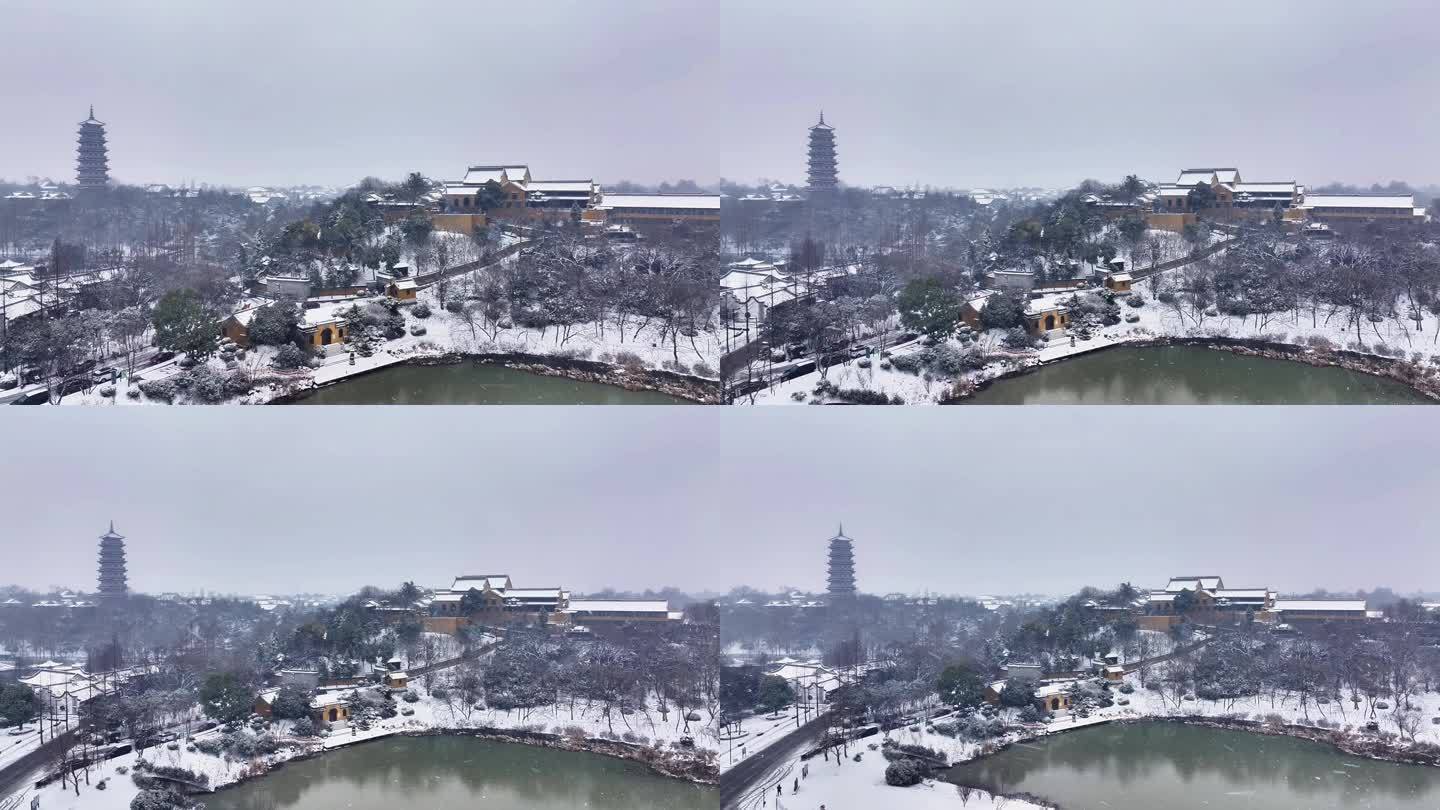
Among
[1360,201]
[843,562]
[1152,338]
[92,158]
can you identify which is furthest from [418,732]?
[1360,201]

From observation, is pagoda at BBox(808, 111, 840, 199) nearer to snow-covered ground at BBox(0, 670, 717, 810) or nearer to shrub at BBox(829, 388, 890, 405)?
shrub at BBox(829, 388, 890, 405)

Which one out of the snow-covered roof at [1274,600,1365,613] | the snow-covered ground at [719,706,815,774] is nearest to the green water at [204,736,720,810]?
the snow-covered ground at [719,706,815,774]

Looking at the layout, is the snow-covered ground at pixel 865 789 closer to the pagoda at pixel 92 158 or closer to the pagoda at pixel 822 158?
the pagoda at pixel 822 158

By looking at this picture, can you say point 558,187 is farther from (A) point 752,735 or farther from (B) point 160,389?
(A) point 752,735

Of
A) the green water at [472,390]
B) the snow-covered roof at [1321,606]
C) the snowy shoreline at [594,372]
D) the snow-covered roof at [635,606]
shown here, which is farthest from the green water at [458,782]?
the snow-covered roof at [1321,606]

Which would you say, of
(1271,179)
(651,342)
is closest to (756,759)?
(651,342)

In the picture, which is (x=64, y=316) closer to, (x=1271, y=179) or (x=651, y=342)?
(x=651, y=342)
